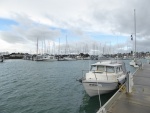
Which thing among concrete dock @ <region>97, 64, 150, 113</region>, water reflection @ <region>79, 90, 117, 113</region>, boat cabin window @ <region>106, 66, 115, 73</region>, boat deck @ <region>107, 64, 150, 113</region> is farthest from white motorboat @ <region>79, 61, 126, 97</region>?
boat deck @ <region>107, 64, 150, 113</region>

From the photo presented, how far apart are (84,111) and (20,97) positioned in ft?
23.9

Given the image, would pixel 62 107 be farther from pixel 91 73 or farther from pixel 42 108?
pixel 91 73

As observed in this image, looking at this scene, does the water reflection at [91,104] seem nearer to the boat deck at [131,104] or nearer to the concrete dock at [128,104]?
the concrete dock at [128,104]

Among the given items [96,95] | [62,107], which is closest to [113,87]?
[96,95]

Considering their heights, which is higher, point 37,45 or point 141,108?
point 37,45

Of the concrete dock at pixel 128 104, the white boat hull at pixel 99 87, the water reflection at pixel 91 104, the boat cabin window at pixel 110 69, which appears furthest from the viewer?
the boat cabin window at pixel 110 69

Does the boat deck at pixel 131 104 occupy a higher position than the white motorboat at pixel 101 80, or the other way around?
the white motorboat at pixel 101 80

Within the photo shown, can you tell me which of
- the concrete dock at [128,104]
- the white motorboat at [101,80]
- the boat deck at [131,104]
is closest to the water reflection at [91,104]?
the white motorboat at [101,80]

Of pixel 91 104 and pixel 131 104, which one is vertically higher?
pixel 131 104

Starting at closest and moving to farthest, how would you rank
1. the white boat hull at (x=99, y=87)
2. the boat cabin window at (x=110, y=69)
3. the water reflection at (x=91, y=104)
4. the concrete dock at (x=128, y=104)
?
the concrete dock at (x=128, y=104), the water reflection at (x=91, y=104), the white boat hull at (x=99, y=87), the boat cabin window at (x=110, y=69)

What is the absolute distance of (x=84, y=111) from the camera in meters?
12.9

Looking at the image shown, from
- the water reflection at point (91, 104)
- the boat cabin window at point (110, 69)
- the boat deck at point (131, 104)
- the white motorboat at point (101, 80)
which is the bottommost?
the water reflection at point (91, 104)

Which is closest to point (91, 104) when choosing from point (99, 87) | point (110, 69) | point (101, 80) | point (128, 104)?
point (99, 87)

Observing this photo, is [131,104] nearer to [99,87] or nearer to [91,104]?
[99,87]
